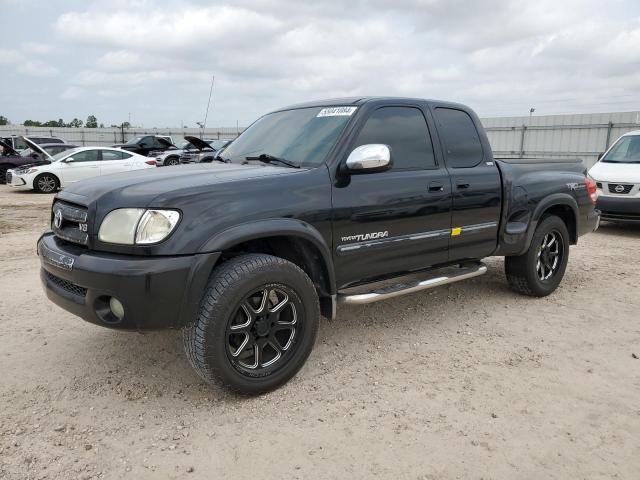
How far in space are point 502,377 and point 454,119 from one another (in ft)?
7.37

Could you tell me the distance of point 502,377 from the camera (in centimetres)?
353

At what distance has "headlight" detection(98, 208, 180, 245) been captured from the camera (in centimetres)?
283

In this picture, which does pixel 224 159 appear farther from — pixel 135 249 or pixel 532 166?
pixel 532 166

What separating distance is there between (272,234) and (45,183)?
1446cm

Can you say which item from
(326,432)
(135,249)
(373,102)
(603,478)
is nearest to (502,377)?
(603,478)

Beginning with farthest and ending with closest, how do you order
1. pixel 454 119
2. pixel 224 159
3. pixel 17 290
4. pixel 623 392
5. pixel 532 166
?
pixel 17 290 → pixel 532 166 → pixel 454 119 → pixel 224 159 → pixel 623 392

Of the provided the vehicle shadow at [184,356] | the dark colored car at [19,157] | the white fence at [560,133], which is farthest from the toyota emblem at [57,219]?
the white fence at [560,133]

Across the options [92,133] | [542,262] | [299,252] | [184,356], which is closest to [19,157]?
[184,356]

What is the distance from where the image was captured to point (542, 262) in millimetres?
5324

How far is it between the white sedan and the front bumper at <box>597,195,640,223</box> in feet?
39.5

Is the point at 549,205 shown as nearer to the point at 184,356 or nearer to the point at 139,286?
the point at 184,356

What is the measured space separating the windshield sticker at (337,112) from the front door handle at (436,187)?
858 millimetres

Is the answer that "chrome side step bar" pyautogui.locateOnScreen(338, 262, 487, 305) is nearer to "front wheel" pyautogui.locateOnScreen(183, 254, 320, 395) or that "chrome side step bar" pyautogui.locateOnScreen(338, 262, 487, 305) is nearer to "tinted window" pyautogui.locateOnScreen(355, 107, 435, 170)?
"front wheel" pyautogui.locateOnScreen(183, 254, 320, 395)

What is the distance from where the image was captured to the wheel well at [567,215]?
211 inches
